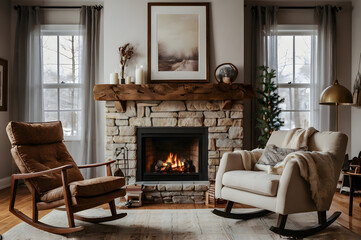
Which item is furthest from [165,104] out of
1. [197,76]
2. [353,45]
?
[353,45]

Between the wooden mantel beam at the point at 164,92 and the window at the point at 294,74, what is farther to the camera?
the window at the point at 294,74

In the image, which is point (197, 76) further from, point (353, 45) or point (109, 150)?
point (353, 45)

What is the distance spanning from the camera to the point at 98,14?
16.2 ft

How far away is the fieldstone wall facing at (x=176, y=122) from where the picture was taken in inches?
168

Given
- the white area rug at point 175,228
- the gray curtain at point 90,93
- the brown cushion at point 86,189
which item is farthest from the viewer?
the gray curtain at point 90,93

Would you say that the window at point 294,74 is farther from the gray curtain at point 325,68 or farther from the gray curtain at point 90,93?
the gray curtain at point 90,93

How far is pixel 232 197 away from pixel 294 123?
2.43m

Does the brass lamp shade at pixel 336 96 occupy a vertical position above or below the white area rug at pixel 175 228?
above

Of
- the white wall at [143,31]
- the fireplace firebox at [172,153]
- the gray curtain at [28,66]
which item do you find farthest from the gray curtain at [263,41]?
the gray curtain at [28,66]

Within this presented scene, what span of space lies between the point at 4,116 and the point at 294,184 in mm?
4122

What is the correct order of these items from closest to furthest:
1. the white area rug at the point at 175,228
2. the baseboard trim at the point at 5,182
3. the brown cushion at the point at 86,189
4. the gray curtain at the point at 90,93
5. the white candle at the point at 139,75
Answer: the brown cushion at the point at 86,189 < the white area rug at the point at 175,228 < the white candle at the point at 139,75 < the baseboard trim at the point at 5,182 < the gray curtain at the point at 90,93

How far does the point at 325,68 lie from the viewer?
4.89 m

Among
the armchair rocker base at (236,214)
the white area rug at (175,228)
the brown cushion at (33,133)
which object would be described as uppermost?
the brown cushion at (33,133)

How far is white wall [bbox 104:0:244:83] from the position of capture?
174 inches
